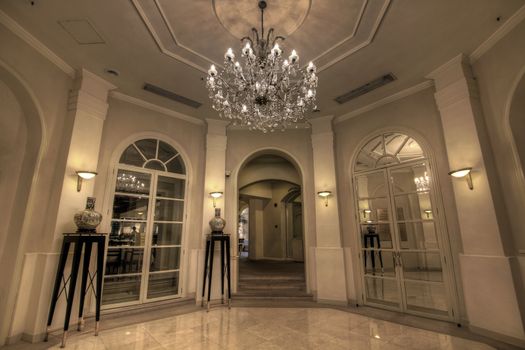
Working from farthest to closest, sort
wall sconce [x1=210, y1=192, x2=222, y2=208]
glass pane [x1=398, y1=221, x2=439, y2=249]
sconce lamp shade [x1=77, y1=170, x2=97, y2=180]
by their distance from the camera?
wall sconce [x1=210, y1=192, x2=222, y2=208], glass pane [x1=398, y1=221, x2=439, y2=249], sconce lamp shade [x1=77, y1=170, x2=97, y2=180]

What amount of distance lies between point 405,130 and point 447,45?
4.91ft

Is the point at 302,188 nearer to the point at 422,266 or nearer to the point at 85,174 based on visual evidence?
the point at 422,266

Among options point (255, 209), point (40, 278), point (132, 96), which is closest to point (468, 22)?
point (132, 96)

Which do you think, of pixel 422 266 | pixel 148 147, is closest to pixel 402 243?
pixel 422 266

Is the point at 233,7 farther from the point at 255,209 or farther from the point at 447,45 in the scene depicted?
the point at 255,209

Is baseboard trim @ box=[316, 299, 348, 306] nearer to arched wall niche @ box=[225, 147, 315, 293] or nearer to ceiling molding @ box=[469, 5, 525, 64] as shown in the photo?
arched wall niche @ box=[225, 147, 315, 293]

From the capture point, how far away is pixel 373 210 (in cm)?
515

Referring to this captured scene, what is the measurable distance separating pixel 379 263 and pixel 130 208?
4811mm

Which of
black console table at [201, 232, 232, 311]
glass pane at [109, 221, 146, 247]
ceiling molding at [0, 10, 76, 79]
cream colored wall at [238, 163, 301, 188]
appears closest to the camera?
ceiling molding at [0, 10, 76, 79]

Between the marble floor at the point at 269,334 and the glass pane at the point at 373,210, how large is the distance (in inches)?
68.9

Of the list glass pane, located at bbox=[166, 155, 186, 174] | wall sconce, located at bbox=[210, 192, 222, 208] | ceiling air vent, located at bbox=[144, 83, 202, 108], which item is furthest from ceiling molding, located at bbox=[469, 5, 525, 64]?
glass pane, located at bbox=[166, 155, 186, 174]

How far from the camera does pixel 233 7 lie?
325cm

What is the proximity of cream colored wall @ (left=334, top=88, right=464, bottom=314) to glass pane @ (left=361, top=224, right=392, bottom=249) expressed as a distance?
172 mm

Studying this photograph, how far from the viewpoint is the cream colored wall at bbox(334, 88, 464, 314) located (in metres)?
4.34
